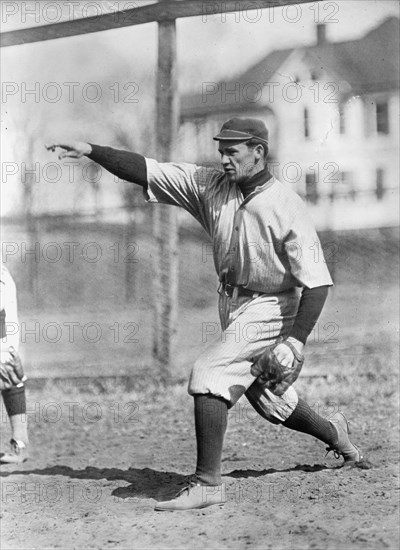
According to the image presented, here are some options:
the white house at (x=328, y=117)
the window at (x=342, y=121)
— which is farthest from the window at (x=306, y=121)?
the window at (x=342, y=121)

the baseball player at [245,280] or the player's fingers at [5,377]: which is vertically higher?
the baseball player at [245,280]

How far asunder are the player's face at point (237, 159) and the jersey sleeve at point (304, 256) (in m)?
0.25

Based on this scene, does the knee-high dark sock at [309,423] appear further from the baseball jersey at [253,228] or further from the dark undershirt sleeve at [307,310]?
the baseball jersey at [253,228]

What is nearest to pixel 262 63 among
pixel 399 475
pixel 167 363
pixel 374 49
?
pixel 374 49

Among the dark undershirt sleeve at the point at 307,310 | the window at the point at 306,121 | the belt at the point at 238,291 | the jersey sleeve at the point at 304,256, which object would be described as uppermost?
the window at the point at 306,121

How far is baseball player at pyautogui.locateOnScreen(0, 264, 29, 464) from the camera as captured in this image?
3811 mm

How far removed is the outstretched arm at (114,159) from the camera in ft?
9.76

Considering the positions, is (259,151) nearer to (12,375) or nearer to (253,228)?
(253,228)

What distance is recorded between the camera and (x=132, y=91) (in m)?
4.84

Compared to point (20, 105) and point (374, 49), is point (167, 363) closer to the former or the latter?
point (20, 105)

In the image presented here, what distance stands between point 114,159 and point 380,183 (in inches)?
80.8

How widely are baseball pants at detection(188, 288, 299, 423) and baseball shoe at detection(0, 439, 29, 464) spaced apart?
1237 millimetres

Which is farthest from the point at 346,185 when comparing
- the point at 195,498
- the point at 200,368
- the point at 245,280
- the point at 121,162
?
the point at 195,498

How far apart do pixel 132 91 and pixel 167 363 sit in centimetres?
162
